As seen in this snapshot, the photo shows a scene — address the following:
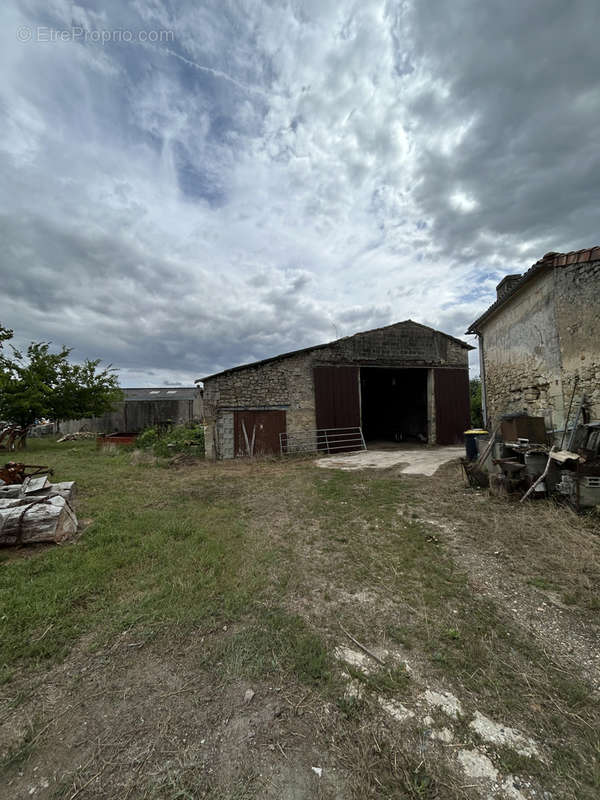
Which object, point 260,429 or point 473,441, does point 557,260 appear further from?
point 260,429

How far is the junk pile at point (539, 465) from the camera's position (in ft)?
14.2

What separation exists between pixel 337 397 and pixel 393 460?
370 cm

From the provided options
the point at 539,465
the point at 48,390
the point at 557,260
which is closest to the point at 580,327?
the point at 557,260

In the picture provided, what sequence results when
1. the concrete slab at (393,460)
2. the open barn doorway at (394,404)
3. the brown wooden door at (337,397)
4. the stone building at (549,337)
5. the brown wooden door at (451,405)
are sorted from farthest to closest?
1. the open barn doorway at (394,404)
2. the brown wooden door at (451,405)
3. the brown wooden door at (337,397)
4. the concrete slab at (393,460)
5. the stone building at (549,337)

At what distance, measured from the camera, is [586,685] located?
1859 mm

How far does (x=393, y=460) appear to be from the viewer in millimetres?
10086

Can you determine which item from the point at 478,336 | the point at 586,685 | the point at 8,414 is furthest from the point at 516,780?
the point at 8,414

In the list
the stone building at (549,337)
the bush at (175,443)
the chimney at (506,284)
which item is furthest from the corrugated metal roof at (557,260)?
the bush at (175,443)

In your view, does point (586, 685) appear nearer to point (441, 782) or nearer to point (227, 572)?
point (441, 782)

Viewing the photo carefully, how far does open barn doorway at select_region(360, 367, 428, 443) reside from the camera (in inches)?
594

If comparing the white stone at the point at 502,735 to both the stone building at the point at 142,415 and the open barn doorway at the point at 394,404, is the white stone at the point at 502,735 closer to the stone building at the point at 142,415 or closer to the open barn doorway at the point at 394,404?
the open barn doorway at the point at 394,404

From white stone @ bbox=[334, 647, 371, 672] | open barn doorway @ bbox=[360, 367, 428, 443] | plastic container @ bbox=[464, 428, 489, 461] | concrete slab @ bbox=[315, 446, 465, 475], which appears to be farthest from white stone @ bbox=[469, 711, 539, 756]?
open barn doorway @ bbox=[360, 367, 428, 443]

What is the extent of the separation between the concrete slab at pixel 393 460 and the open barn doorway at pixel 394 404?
3267 mm

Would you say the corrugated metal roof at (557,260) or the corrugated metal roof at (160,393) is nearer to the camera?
the corrugated metal roof at (557,260)
